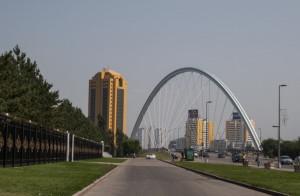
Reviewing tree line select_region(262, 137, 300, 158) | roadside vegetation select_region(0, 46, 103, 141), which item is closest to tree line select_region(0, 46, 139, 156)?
roadside vegetation select_region(0, 46, 103, 141)

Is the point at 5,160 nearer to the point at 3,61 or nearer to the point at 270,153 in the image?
the point at 3,61

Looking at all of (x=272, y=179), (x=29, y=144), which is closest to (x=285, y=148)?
(x=29, y=144)

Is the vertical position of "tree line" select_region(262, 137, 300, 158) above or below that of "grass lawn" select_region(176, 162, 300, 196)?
below

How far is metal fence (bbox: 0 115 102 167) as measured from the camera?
35.2m

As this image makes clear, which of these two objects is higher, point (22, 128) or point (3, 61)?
point (3, 61)

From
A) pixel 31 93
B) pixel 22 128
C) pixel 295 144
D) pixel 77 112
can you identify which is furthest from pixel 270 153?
pixel 22 128

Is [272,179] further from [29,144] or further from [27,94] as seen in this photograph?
[27,94]

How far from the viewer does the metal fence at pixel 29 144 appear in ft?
115

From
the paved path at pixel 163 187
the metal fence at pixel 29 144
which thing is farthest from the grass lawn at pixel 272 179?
the metal fence at pixel 29 144

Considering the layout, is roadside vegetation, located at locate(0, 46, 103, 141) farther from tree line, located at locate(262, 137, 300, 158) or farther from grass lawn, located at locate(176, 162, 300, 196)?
tree line, located at locate(262, 137, 300, 158)

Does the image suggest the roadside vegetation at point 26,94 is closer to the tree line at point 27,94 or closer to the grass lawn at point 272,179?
the tree line at point 27,94

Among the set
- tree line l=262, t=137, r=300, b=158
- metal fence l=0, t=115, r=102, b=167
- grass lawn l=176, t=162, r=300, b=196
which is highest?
metal fence l=0, t=115, r=102, b=167

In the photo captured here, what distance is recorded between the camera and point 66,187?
2369 cm

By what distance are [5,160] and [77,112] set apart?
306 feet
